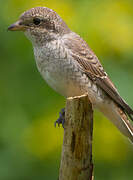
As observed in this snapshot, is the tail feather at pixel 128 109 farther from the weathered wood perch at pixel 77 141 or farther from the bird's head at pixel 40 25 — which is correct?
the weathered wood perch at pixel 77 141

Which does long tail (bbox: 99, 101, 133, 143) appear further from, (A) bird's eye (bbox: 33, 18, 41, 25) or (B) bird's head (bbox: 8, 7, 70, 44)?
(A) bird's eye (bbox: 33, 18, 41, 25)

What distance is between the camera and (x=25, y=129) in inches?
254

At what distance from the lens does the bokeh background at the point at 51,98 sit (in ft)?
20.6

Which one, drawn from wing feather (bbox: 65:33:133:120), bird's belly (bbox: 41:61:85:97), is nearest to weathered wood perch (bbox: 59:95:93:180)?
bird's belly (bbox: 41:61:85:97)

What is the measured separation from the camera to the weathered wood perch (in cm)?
483

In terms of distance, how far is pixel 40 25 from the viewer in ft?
19.2

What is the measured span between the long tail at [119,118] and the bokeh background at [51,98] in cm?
9

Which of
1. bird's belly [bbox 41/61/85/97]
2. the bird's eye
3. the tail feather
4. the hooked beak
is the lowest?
the tail feather

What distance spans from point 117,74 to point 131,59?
266 millimetres

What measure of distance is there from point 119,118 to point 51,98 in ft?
2.67

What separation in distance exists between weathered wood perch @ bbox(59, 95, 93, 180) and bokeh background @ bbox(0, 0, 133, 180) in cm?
138

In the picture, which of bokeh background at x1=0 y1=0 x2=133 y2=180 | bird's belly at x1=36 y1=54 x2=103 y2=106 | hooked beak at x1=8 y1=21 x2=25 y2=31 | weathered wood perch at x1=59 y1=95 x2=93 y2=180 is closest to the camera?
weathered wood perch at x1=59 y1=95 x2=93 y2=180

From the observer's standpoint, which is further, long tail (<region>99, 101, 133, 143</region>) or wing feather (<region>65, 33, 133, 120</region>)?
long tail (<region>99, 101, 133, 143</region>)

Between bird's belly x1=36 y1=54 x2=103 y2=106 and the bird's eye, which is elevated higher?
the bird's eye
